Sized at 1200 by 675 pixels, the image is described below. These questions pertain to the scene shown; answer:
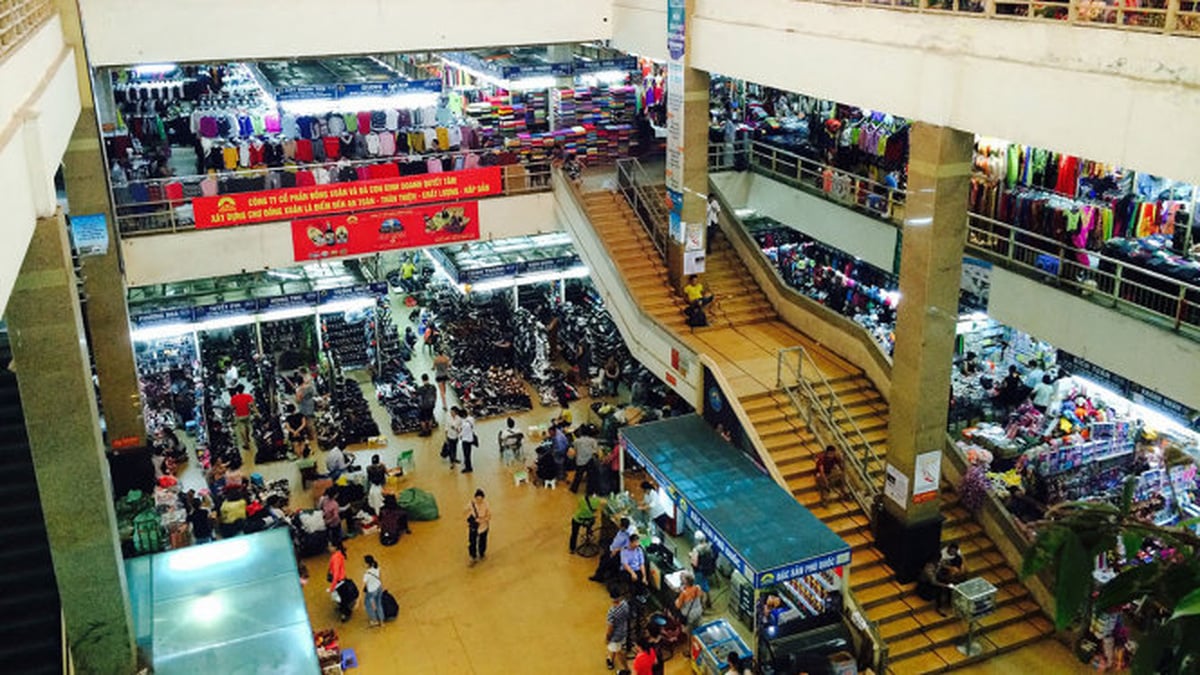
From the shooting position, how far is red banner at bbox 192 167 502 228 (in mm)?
16672

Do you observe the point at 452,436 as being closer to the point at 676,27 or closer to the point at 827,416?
the point at 827,416

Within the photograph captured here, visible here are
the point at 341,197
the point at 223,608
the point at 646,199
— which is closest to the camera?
the point at 223,608

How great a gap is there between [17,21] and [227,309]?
9.00 metres

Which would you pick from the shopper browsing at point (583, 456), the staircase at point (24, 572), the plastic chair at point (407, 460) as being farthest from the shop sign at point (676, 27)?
the staircase at point (24, 572)

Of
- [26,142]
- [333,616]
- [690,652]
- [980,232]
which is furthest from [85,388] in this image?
[980,232]

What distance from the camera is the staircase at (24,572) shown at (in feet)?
33.5

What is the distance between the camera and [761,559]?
1185 centimetres

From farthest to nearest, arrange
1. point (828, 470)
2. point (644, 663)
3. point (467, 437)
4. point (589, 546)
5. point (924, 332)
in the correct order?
point (467, 437) → point (589, 546) → point (828, 470) → point (924, 332) → point (644, 663)

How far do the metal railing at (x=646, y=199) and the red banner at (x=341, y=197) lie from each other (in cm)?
248

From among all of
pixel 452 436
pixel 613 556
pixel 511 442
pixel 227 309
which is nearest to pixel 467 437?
pixel 452 436

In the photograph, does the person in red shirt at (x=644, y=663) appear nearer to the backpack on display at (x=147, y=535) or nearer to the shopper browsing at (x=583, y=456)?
the shopper browsing at (x=583, y=456)

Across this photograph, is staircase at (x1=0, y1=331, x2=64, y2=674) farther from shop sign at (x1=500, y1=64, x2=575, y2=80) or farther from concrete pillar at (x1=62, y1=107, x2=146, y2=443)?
shop sign at (x1=500, y1=64, x2=575, y2=80)

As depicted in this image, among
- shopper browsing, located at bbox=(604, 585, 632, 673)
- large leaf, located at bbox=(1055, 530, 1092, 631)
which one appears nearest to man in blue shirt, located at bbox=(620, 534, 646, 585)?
shopper browsing, located at bbox=(604, 585, 632, 673)

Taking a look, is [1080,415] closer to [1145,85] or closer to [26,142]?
[1145,85]
